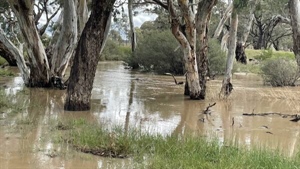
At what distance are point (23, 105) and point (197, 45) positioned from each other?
651 centimetres

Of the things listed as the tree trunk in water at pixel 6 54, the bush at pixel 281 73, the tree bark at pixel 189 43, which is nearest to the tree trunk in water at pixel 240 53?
the bush at pixel 281 73

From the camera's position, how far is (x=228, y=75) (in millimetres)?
15109

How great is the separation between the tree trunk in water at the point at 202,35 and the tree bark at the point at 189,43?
15.6 inches

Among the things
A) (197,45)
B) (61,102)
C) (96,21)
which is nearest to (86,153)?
(96,21)

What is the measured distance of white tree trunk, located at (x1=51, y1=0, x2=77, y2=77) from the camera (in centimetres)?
1560

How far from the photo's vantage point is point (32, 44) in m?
15.5

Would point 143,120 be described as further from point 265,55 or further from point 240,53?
point 265,55

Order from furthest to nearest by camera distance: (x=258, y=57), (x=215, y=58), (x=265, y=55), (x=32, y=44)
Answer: (x=258, y=57) → (x=265, y=55) → (x=215, y=58) → (x=32, y=44)

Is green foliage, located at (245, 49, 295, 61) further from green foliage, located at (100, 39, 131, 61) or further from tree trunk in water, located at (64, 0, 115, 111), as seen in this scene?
tree trunk in water, located at (64, 0, 115, 111)

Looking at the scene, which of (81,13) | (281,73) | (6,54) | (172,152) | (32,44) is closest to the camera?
(172,152)

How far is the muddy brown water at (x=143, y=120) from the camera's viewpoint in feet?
20.2

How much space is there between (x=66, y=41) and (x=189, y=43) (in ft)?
16.3

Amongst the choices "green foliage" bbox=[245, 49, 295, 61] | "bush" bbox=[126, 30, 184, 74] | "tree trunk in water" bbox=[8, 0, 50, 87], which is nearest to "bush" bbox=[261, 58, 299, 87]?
"bush" bbox=[126, 30, 184, 74]

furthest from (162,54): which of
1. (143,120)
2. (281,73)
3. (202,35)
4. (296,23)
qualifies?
(296,23)
